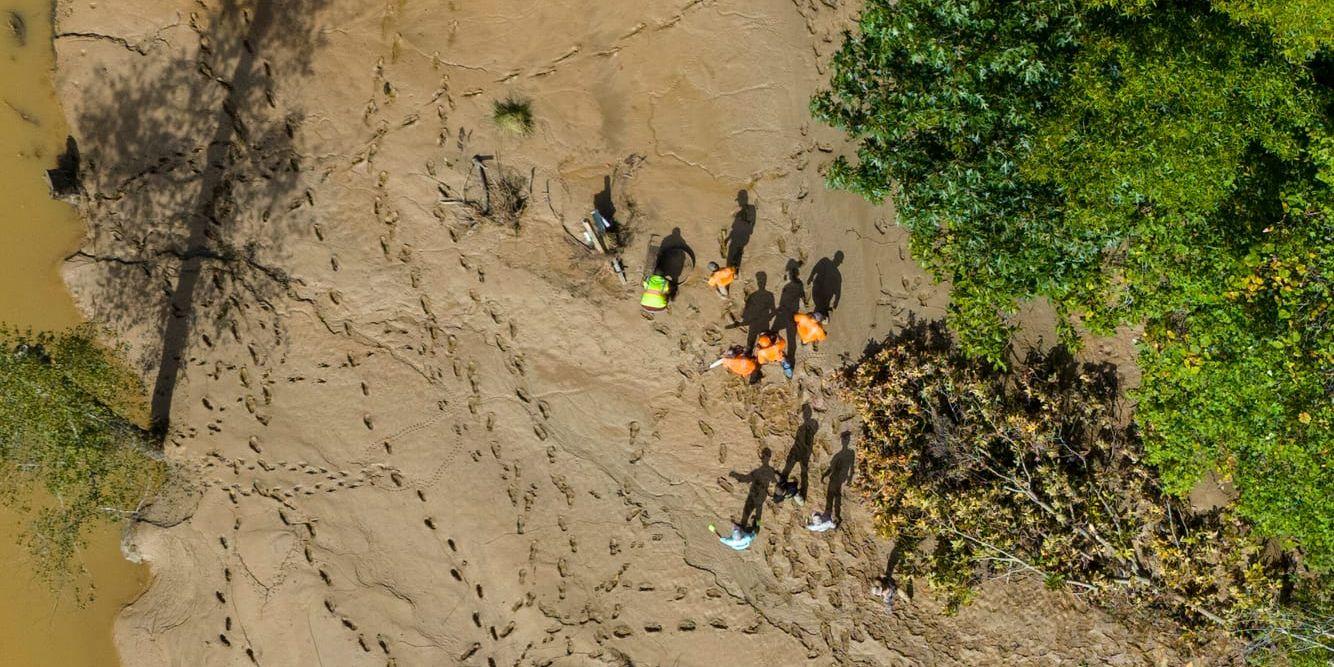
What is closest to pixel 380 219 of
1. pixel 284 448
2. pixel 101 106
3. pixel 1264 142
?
pixel 284 448

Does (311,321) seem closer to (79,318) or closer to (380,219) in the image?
(380,219)

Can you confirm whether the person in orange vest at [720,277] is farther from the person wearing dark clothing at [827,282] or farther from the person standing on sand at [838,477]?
the person standing on sand at [838,477]

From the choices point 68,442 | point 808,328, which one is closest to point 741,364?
point 808,328

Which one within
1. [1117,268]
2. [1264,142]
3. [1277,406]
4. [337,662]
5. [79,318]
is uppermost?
[1264,142]

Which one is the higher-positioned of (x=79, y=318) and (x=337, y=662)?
(x=79, y=318)

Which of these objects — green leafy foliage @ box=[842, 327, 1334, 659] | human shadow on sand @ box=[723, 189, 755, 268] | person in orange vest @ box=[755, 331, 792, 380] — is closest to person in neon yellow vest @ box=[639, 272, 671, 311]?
human shadow on sand @ box=[723, 189, 755, 268]

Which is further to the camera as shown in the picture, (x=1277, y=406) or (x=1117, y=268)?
(x=1117, y=268)

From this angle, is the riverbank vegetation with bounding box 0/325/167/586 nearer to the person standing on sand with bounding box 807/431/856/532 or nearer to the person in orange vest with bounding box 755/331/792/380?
the person in orange vest with bounding box 755/331/792/380
